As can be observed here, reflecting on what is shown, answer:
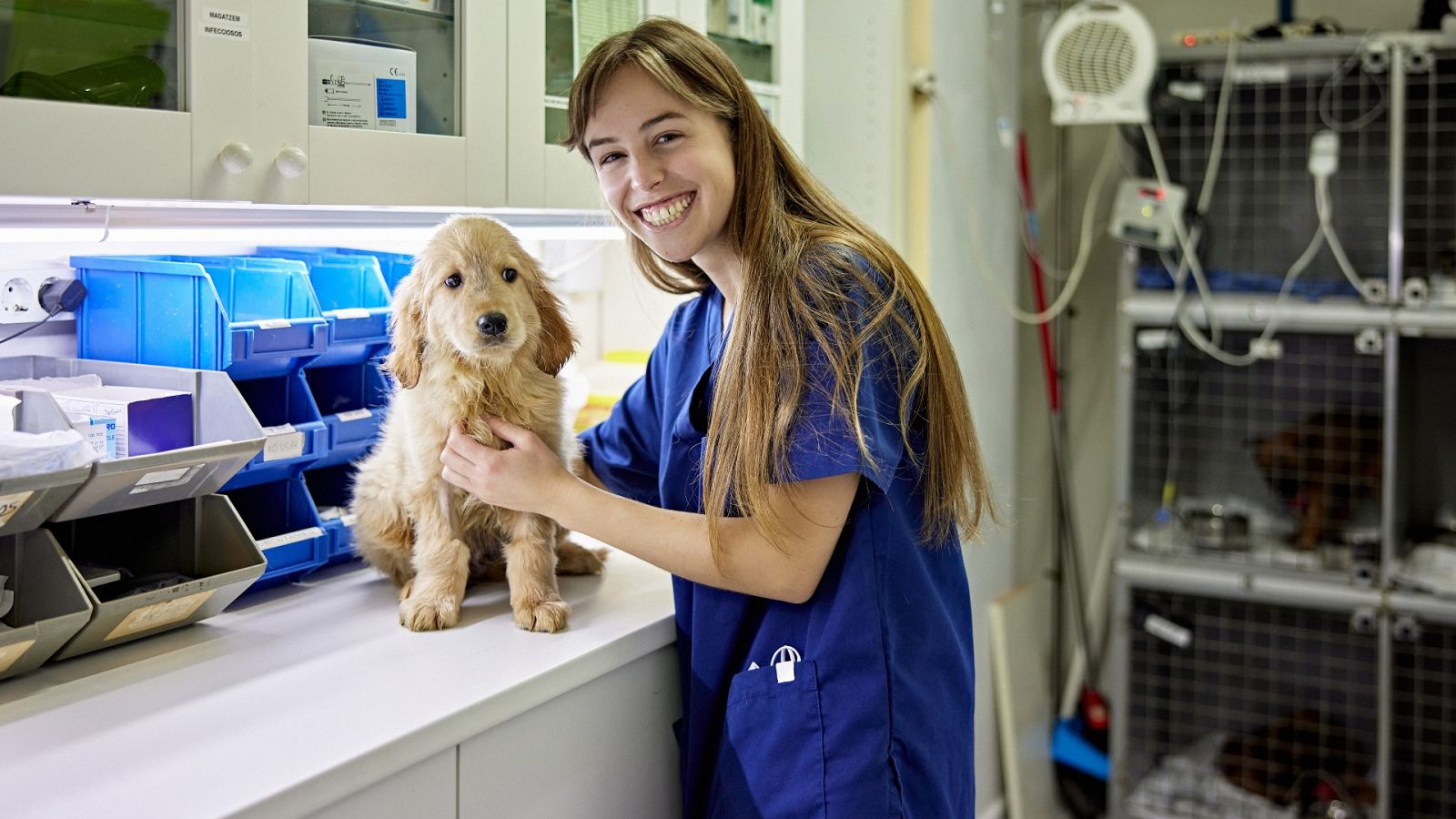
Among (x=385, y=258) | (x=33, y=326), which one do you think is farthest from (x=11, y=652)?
(x=385, y=258)

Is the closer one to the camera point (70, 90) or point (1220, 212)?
point (70, 90)

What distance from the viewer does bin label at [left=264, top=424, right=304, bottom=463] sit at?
57.0 inches

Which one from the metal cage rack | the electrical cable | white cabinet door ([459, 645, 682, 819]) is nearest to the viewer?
white cabinet door ([459, 645, 682, 819])

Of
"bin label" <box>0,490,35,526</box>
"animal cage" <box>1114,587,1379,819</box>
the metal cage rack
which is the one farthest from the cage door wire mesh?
"bin label" <box>0,490,35,526</box>

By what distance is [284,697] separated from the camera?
115 centimetres

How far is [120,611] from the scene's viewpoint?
48.1 inches

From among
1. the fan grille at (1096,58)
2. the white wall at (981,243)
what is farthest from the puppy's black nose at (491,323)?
the fan grille at (1096,58)

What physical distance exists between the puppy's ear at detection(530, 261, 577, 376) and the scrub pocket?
417mm

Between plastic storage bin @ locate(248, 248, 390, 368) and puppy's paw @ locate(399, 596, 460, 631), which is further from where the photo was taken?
plastic storage bin @ locate(248, 248, 390, 368)

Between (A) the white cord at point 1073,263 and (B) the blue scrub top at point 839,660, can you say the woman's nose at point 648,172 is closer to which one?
(B) the blue scrub top at point 839,660

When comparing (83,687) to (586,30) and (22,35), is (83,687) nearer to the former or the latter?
(22,35)

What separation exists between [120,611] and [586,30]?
930mm

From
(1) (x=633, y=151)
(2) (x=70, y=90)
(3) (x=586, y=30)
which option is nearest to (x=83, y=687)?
(2) (x=70, y=90)

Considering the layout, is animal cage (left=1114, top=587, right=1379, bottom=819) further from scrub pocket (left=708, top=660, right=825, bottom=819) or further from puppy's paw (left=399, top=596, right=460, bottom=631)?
puppy's paw (left=399, top=596, right=460, bottom=631)
